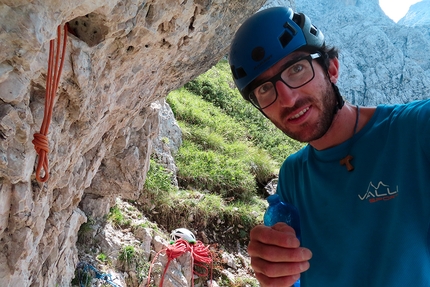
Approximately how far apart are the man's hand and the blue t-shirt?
24 centimetres

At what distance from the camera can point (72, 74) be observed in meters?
1.88

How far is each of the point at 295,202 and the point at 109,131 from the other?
2265 millimetres

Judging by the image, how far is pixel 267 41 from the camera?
74.2 inches

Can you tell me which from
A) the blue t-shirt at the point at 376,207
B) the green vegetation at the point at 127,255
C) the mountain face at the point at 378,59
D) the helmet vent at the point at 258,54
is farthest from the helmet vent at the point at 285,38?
the mountain face at the point at 378,59

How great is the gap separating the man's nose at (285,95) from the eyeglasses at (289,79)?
0.02 meters

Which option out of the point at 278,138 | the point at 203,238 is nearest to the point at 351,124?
the point at 203,238

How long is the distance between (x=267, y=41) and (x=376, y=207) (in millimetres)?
1131

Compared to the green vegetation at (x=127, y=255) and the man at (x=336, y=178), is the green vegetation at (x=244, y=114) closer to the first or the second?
the green vegetation at (x=127, y=255)

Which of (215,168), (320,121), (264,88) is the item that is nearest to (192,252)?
(215,168)

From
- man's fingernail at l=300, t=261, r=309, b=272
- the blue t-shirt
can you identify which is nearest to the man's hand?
man's fingernail at l=300, t=261, r=309, b=272

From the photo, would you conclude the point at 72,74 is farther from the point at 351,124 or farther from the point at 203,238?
the point at 203,238

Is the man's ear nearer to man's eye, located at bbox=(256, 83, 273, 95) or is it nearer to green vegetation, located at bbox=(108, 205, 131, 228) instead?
man's eye, located at bbox=(256, 83, 273, 95)

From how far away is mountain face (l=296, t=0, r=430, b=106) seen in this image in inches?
1377

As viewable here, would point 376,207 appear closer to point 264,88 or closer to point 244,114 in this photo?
point 264,88
